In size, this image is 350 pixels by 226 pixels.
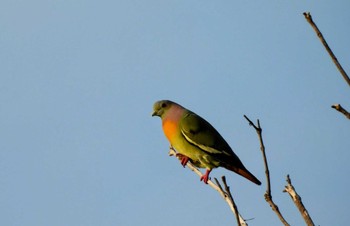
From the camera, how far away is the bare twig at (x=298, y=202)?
3503 millimetres

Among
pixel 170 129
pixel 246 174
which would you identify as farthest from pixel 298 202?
pixel 170 129

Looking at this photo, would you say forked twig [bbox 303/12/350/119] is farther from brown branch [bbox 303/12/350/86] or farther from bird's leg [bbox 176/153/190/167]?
bird's leg [bbox 176/153/190/167]

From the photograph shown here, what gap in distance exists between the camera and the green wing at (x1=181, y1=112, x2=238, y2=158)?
864cm

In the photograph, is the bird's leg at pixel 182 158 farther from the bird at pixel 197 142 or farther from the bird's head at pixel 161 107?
the bird's head at pixel 161 107

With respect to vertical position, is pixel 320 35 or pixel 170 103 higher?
pixel 170 103

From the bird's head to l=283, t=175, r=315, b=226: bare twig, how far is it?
5354 mm

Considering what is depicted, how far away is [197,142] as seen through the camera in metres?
8.74

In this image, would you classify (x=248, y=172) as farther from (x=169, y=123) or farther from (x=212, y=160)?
(x=169, y=123)

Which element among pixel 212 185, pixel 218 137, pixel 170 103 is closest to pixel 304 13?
pixel 212 185

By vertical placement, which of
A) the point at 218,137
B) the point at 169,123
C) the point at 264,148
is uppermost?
the point at 169,123

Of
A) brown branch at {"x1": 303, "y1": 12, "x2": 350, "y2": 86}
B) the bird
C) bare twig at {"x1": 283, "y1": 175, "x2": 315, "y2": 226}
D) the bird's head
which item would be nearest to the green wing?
the bird

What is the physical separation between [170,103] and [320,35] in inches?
268

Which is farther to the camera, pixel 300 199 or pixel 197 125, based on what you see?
pixel 197 125

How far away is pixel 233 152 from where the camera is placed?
8.70m
